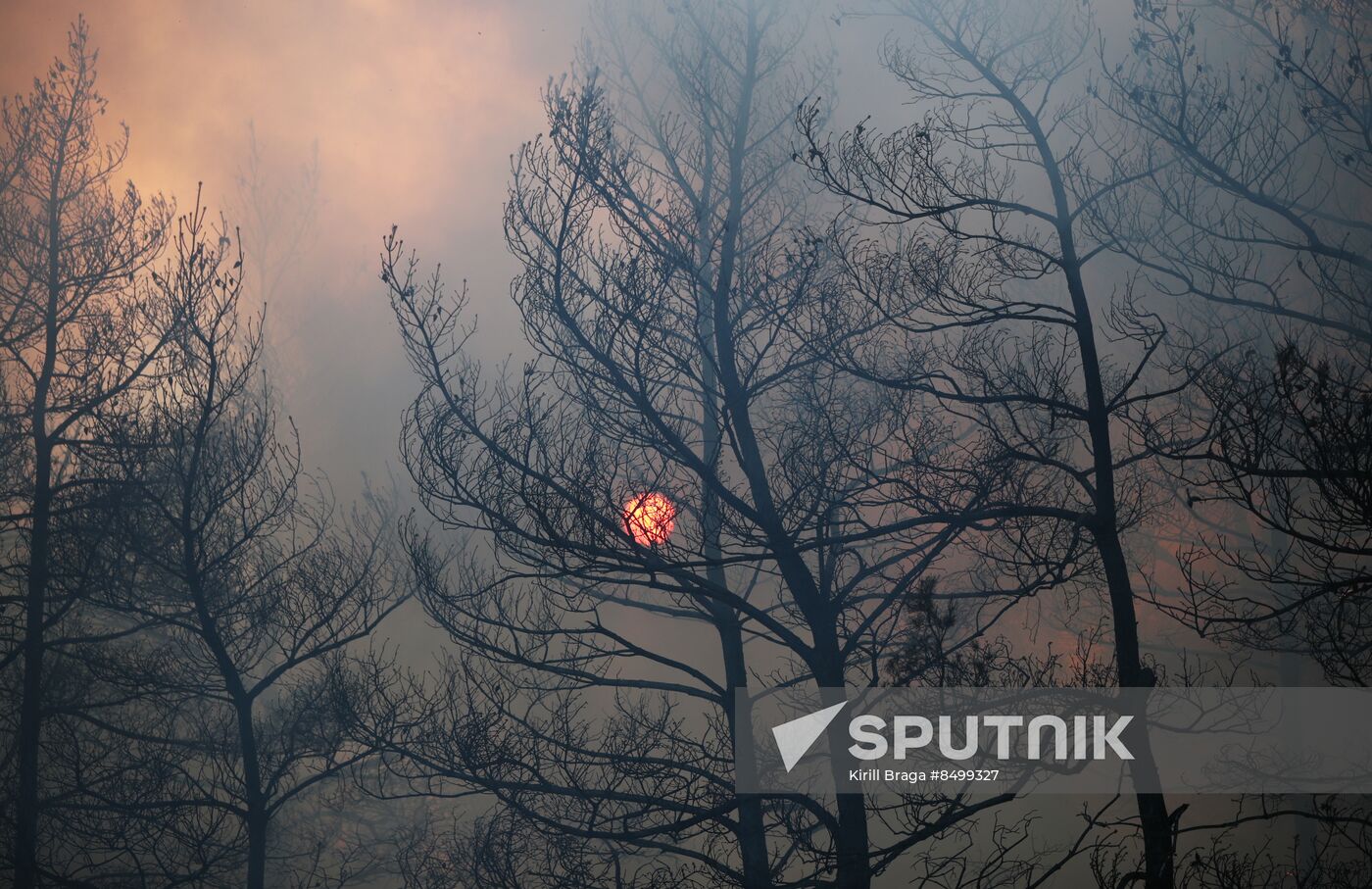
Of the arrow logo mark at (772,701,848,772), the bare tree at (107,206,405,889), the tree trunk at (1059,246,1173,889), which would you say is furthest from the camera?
the bare tree at (107,206,405,889)

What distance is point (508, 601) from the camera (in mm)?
6535

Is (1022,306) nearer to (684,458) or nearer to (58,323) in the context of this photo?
(684,458)

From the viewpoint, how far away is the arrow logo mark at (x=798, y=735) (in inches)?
220

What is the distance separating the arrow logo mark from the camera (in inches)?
220

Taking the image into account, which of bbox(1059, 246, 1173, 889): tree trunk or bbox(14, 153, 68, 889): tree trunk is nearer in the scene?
bbox(1059, 246, 1173, 889): tree trunk

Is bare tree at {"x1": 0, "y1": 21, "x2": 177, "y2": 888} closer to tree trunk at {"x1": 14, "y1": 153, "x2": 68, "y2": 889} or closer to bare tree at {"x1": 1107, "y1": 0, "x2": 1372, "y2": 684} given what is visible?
tree trunk at {"x1": 14, "y1": 153, "x2": 68, "y2": 889}

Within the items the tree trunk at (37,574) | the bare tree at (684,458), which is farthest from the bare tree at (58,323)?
the bare tree at (684,458)

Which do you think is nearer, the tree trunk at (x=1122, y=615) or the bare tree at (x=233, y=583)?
the tree trunk at (x=1122, y=615)

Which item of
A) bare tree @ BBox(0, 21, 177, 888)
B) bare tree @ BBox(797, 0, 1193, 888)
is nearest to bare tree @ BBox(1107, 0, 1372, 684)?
bare tree @ BBox(797, 0, 1193, 888)

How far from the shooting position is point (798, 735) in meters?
6.07

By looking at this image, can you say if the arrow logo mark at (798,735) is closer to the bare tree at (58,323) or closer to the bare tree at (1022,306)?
the bare tree at (1022,306)

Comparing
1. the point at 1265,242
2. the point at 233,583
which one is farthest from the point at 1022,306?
the point at 233,583

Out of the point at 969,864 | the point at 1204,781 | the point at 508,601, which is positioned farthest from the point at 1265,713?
the point at 508,601

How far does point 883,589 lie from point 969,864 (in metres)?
1.79
